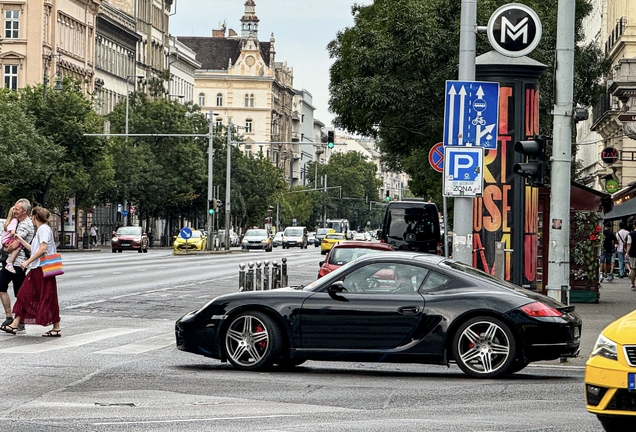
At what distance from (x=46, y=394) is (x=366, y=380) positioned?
128 inches

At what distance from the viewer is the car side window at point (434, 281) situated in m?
14.2

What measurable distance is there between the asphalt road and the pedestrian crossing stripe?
0.5 inches

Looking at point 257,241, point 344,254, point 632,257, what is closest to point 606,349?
point 344,254

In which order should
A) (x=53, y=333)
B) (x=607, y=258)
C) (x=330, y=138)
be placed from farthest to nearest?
1. (x=330, y=138)
2. (x=607, y=258)
3. (x=53, y=333)

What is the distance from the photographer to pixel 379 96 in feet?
113

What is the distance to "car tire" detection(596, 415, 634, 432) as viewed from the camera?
9.23 metres

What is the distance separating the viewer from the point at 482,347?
45.8 ft

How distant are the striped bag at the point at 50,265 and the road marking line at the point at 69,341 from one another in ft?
2.78

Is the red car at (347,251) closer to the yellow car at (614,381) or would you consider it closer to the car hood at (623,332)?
the car hood at (623,332)

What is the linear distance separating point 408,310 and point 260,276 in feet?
46.2

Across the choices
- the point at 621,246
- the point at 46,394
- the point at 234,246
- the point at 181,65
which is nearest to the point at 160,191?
the point at 234,246

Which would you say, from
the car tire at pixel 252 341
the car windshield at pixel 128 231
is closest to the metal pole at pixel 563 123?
the car tire at pixel 252 341

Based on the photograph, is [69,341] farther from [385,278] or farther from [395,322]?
[395,322]

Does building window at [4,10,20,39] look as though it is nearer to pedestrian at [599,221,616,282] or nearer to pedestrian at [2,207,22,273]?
pedestrian at [599,221,616,282]
